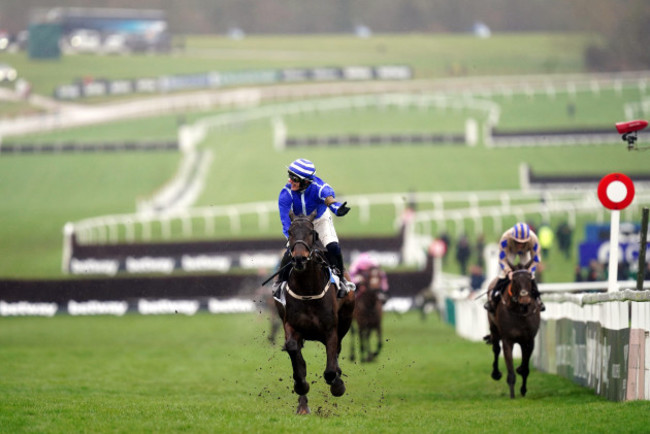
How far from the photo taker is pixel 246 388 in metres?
15.3

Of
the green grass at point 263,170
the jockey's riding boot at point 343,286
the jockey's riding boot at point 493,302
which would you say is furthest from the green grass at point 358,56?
the jockey's riding boot at point 343,286

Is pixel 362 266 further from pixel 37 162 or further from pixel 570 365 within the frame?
pixel 37 162

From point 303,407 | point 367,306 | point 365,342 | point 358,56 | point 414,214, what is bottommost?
point 414,214

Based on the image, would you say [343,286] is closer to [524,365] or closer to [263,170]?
[524,365]

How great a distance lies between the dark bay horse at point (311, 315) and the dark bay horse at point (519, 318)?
2.82m

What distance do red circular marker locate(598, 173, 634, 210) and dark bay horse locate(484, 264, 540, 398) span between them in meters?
1.19

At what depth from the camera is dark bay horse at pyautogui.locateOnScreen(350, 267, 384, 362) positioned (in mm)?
19953

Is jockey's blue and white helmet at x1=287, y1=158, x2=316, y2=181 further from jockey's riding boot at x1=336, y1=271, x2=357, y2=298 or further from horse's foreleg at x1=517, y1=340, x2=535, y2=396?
horse's foreleg at x1=517, y1=340, x2=535, y2=396

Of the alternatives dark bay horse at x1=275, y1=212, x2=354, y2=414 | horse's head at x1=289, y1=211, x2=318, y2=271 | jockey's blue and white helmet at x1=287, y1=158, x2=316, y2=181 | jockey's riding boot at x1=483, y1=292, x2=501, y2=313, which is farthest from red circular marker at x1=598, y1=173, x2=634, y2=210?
horse's head at x1=289, y1=211, x2=318, y2=271

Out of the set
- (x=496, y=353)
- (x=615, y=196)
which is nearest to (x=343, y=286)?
(x=615, y=196)

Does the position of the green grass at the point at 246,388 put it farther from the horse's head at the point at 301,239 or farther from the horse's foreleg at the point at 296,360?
the horse's head at the point at 301,239

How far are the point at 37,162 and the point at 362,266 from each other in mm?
41099

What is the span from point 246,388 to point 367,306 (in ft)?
17.0

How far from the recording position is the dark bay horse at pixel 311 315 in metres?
11.4
